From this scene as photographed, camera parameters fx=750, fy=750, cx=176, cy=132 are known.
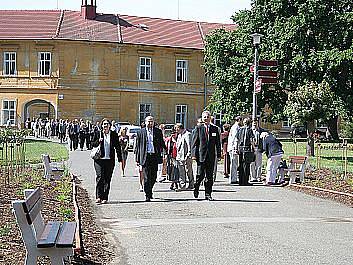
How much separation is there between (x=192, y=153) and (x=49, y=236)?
9367 mm

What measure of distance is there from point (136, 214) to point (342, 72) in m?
27.9

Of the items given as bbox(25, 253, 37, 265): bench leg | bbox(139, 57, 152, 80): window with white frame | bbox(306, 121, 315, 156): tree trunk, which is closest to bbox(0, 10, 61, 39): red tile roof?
bbox(139, 57, 152, 80): window with white frame

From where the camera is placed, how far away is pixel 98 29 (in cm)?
6288

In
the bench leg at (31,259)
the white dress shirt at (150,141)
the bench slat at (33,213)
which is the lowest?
the bench leg at (31,259)

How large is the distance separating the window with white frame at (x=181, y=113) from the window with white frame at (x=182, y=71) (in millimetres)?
2385

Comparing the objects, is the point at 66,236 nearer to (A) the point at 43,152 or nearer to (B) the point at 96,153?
(B) the point at 96,153

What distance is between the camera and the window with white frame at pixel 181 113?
213ft

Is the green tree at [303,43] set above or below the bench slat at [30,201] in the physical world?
above

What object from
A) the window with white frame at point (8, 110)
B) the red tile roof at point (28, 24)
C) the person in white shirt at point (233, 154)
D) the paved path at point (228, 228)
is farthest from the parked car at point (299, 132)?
the paved path at point (228, 228)

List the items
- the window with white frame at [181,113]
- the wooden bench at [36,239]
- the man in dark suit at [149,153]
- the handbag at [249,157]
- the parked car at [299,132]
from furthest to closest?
the parked car at [299,132]
the window with white frame at [181,113]
the handbag at [249,157]
the man in dark suit at [149,153]
the wooden bench at [36,239]

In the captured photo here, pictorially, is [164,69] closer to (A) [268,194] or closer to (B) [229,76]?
(B) [229,76]

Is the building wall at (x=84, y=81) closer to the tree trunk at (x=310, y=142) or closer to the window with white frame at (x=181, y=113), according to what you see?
the window with white frame at (x=181, y=113)

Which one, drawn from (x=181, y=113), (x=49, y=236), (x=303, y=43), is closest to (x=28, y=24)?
(x=181, y=113)

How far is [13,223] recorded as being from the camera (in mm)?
11945
